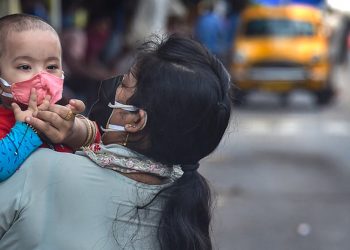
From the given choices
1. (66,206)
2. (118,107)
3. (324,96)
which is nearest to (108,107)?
(118,107)

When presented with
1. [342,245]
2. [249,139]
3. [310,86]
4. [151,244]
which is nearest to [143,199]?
[151,244]

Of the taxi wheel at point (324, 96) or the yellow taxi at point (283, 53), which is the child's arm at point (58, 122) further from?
the taxi wheel at point (324, 96)

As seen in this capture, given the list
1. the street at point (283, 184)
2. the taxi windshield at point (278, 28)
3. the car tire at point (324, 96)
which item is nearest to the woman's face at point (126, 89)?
the street at point (283, 184)

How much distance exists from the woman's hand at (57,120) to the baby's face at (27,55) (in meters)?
0.13

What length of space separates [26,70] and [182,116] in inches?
16.2

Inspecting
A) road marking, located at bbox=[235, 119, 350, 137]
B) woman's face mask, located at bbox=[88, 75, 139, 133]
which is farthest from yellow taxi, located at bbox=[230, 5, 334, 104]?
woman's face mask, located at bbox=[88, 75, 139, 133]

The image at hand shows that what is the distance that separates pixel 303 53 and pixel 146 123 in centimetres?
1695

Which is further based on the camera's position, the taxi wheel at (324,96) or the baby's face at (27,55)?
the taxi wheel at (324,96)

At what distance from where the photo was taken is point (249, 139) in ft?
44.0

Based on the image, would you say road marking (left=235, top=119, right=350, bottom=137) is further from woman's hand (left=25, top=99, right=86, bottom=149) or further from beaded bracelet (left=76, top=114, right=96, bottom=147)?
woman's hand (left=25, top=99, right=86, bottom=149)

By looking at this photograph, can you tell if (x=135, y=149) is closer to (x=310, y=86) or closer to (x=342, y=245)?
(x=342, y=245)

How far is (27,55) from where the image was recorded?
84.9 inches

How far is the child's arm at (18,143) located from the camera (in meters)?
1.99

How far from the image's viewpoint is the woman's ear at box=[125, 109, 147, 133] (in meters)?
2.09
